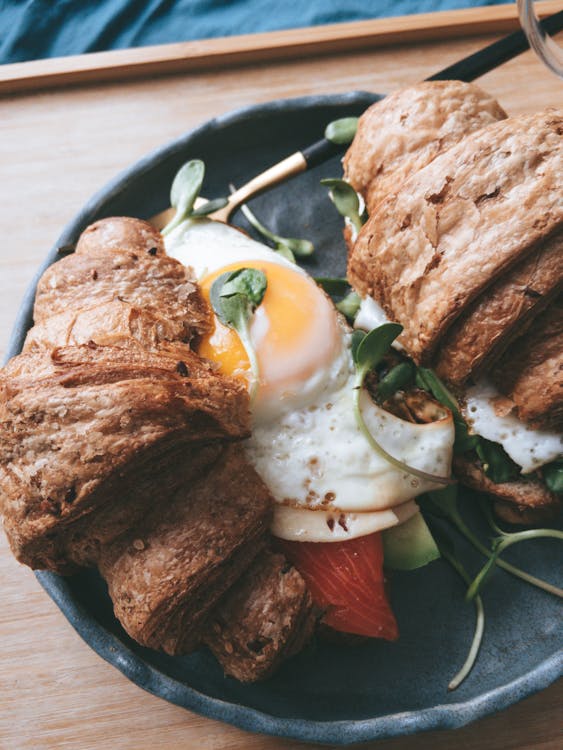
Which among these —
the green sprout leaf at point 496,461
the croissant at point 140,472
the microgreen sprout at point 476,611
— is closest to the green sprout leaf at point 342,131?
the croissant at point 140,472

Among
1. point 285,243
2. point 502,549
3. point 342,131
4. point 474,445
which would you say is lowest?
point 502,549

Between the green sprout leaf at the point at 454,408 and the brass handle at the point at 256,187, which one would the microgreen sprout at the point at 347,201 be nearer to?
the brass handle at the point at 256,187

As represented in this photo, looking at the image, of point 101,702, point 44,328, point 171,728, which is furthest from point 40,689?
point 44,328

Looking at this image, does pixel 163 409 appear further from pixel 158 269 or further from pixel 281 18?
pixel 281 18

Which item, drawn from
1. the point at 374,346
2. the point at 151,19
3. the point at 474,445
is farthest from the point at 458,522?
A: the point at 151,19

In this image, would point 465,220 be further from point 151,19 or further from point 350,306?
point 151,19

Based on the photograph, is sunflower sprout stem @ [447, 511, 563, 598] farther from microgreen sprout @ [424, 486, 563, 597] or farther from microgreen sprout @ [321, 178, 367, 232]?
microgreen sprout @ [321, 178, 367, 232]
